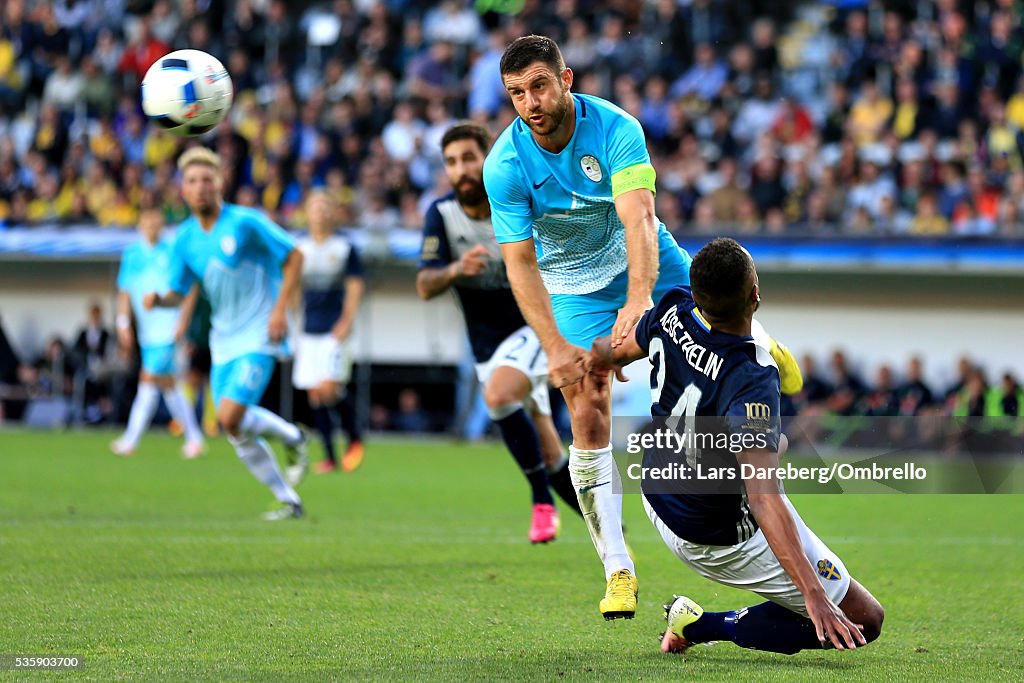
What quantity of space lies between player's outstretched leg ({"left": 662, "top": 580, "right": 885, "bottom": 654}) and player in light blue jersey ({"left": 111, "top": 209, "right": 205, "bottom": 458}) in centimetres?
1114

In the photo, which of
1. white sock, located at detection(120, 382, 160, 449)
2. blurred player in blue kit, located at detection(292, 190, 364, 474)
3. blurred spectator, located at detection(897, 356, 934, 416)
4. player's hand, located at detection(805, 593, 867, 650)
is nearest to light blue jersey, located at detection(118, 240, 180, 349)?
white sock, located at detection(120, 382, 160, 449)

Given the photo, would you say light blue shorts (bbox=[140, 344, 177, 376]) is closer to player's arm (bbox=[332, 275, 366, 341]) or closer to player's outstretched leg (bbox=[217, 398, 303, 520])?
player's arm (bbox=[332, 275, 366, 341])

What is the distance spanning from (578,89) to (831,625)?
17100mm

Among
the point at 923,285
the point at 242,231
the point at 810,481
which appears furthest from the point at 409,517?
the point at 923,285

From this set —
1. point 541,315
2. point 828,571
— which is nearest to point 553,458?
point 541,315

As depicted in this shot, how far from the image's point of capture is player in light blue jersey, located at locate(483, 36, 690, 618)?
584 cm

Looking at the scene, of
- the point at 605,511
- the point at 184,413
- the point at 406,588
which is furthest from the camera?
the point at 184,413

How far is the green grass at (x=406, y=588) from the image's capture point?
202 inches

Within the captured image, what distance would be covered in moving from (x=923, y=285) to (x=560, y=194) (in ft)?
43.6

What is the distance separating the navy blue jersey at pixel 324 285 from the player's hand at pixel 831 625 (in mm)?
10834

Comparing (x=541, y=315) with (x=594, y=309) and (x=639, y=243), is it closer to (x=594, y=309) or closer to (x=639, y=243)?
(x=639, y=243)

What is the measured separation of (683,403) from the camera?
5012mm

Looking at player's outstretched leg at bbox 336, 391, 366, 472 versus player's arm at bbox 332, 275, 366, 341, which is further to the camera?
player's outstretched leg at bbox 336, 391, 366, 472

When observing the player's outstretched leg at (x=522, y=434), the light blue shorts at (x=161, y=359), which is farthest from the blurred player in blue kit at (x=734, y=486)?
the light blue shorts at (x=161, y=359)
